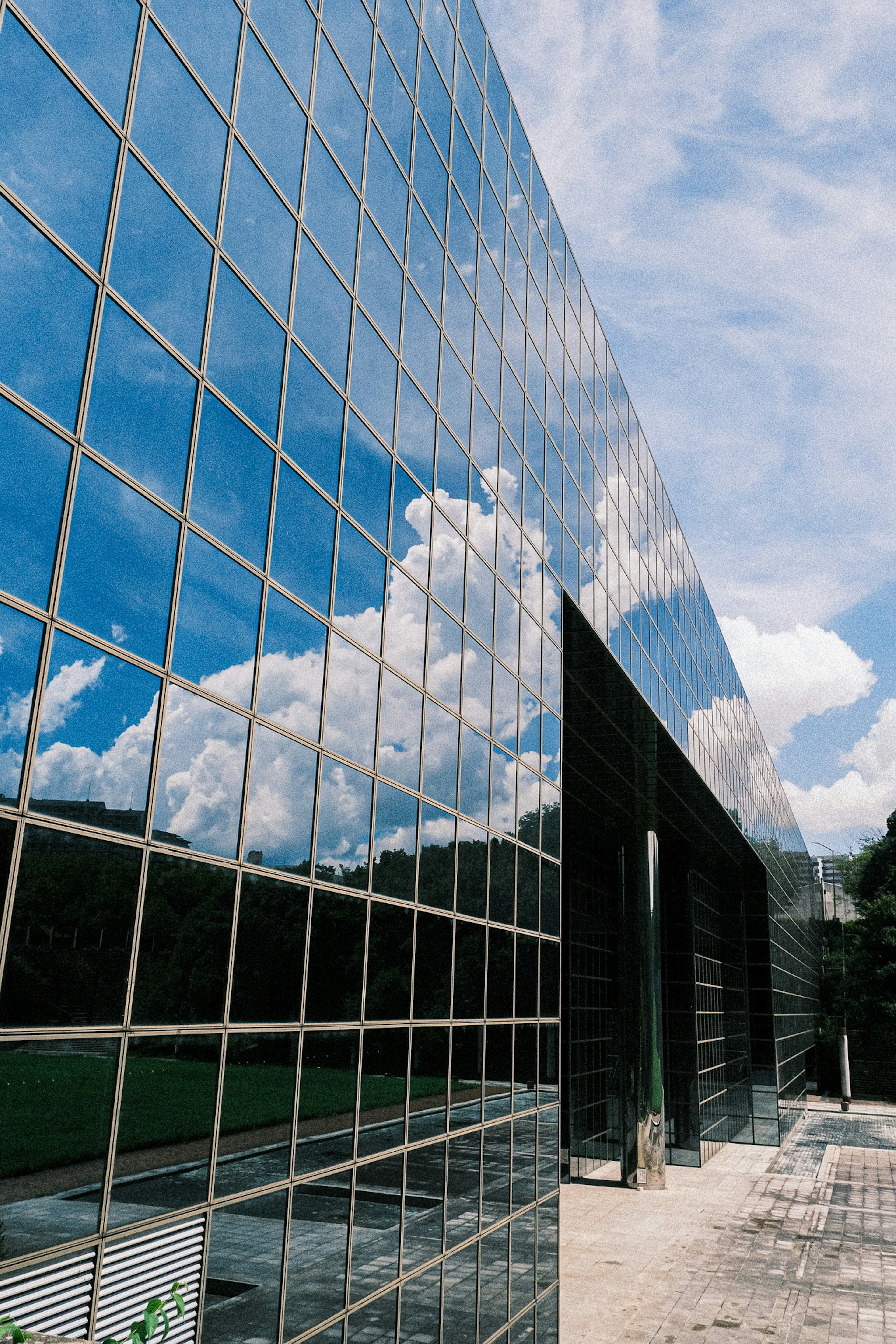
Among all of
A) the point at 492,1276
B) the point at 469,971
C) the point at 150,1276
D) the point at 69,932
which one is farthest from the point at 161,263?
the point at 492,1276

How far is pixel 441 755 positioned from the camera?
12.7 metres

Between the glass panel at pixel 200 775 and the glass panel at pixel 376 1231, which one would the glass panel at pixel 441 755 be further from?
the glass panel at pixel 200 775

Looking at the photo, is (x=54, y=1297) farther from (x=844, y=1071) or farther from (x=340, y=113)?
(x=844, y=1071)

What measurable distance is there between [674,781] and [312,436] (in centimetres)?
2309

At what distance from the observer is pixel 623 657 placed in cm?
2314

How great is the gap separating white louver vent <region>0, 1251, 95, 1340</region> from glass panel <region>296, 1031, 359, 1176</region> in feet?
9.10

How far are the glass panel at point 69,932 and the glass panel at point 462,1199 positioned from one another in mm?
7147

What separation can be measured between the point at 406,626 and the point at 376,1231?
6.51 metres

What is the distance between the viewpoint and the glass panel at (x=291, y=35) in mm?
9180

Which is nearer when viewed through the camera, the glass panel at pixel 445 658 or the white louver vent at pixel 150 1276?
the white louver vent at pixel 150 1276

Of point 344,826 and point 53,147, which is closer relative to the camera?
point 53,147

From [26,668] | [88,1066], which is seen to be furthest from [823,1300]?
[26,668]

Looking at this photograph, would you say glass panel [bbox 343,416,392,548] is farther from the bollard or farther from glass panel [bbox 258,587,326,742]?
the bollard

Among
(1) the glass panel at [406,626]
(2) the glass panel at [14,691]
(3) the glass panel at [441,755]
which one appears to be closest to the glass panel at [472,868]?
(3) the glass panel at [441,755]
